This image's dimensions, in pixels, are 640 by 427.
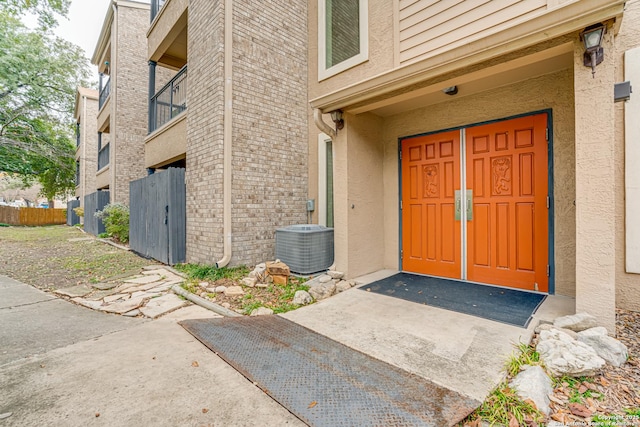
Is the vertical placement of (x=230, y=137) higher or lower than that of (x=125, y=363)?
higher

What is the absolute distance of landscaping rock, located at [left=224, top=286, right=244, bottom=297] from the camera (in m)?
3.94

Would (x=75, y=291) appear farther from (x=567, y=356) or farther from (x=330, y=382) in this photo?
(x=567, y=356)

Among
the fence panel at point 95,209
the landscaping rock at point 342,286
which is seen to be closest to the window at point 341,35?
the landscaping rock at point 342,286

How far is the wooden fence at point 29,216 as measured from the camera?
60.5 ft

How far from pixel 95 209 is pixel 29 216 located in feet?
40.2

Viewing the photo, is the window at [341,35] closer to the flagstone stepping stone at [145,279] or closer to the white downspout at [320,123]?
the white downspout at [320,123]

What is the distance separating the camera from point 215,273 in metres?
4.71

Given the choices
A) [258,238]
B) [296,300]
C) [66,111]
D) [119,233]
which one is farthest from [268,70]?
[66,111]

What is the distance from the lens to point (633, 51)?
2928mm

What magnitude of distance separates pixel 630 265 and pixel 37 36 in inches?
882

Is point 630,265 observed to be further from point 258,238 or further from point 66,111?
point 66,111

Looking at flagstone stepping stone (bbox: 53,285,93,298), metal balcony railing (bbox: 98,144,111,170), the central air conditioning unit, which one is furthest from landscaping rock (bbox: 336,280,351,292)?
metal balcony railing (bbox: 98,144,111,170)

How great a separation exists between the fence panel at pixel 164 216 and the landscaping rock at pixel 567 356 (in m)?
5.75

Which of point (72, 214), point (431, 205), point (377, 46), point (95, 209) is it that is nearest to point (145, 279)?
point (431, 205)
